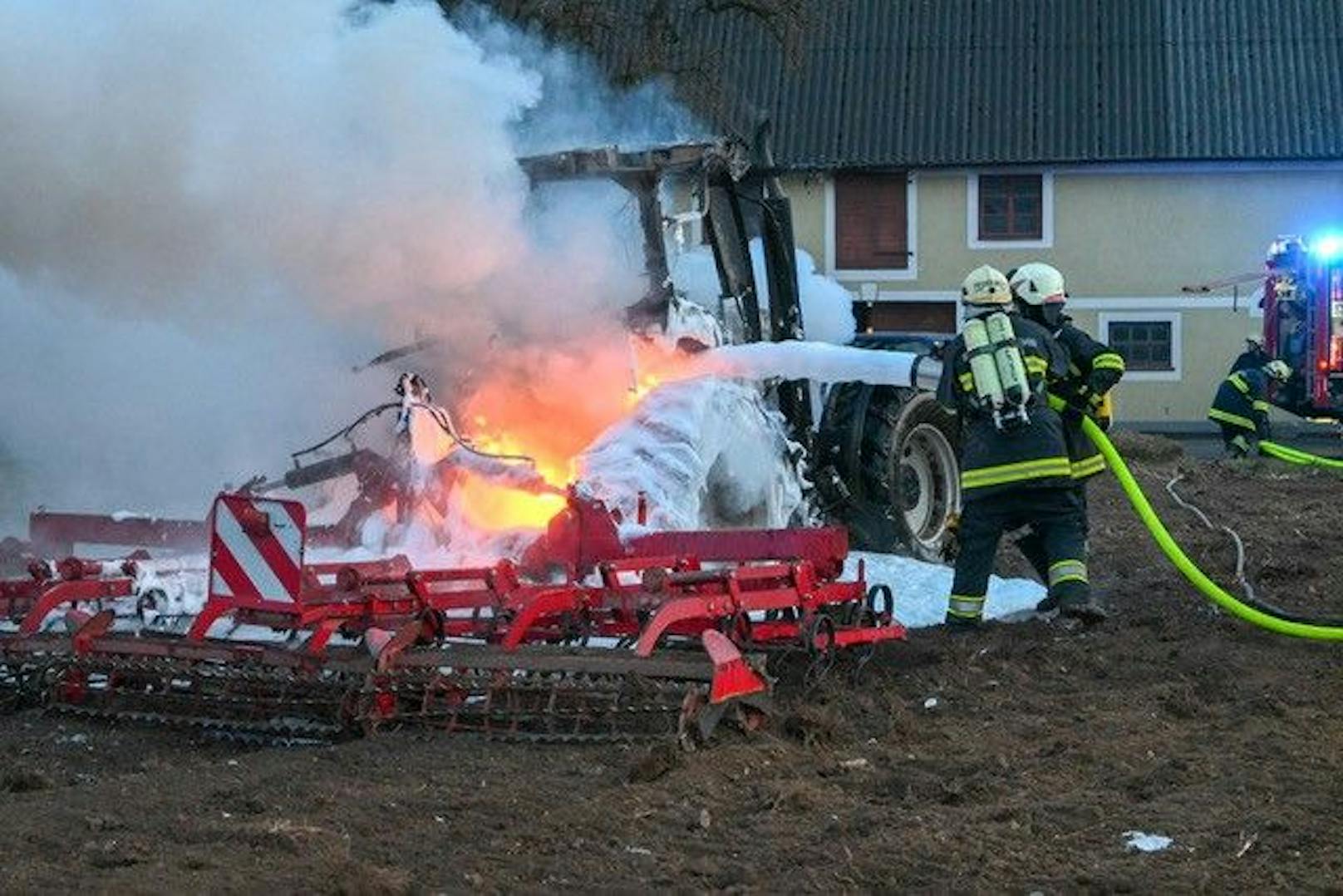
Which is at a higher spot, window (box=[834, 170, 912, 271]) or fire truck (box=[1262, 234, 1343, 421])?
window (box=[834, 170, 912, 271])

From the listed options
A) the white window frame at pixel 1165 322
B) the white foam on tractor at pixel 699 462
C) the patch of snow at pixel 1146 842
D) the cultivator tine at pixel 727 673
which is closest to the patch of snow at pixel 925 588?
the white foam on tractor at pixel 699 462

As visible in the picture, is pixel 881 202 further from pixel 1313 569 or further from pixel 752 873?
pixel 752 873

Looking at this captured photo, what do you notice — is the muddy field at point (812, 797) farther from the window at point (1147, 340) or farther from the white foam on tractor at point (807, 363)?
the window at point (1147, 340)

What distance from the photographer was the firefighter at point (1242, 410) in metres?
19.6

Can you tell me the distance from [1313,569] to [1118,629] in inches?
85.5

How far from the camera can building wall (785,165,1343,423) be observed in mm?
34000

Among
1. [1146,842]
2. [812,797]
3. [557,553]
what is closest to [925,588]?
[557,553]

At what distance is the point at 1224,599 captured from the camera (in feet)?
28.9

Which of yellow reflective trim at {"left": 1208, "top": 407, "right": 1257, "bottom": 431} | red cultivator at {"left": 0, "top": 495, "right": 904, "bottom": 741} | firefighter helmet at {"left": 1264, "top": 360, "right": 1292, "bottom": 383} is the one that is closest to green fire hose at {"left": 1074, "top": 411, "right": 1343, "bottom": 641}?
red cultivator at {"left": 0, "top": 495, "right": 904, "bottom": 741}

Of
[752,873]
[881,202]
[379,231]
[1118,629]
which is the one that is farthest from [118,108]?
[881,202]

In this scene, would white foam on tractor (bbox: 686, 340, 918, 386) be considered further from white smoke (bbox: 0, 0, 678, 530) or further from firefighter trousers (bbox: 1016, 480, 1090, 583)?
firefighter trousers (bbox: 1016, 480, 1090, 583)

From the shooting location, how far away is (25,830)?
17.4ft

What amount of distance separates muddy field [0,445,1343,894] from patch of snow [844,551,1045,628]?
130 centimetres

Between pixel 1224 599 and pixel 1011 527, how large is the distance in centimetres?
99
